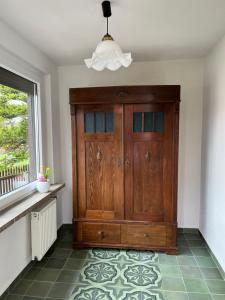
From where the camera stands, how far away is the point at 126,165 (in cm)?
247

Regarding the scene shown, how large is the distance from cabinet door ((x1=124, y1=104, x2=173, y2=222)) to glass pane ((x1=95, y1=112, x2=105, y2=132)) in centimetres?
27

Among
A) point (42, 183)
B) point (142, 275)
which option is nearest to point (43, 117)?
point (42, 183)

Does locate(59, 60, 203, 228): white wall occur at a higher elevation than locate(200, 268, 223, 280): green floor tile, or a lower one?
higher

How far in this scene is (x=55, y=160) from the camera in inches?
113

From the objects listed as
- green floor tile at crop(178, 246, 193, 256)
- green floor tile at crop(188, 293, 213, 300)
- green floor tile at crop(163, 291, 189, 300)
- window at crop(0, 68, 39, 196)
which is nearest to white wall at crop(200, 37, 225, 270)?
green floor tile at crop(178, 246, 193, 256)

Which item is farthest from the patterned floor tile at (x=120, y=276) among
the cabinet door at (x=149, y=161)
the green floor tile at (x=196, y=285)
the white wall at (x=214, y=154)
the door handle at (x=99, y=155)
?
the door handle at (x=99, y=155)

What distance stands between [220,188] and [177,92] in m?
1.10

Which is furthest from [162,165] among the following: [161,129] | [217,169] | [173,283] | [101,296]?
[101,296]

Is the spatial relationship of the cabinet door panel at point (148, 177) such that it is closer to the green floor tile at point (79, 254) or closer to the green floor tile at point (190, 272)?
the green floor tile at point (190, 272)

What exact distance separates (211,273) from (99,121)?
1.99 metres

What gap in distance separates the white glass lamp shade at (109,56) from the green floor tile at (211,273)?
2135 millimetres

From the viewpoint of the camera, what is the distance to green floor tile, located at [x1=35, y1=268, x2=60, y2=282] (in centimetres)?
211

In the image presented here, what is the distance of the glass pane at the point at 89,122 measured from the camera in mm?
2490

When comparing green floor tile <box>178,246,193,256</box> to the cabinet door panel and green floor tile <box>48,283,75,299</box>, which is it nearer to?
the cabinet door panel
